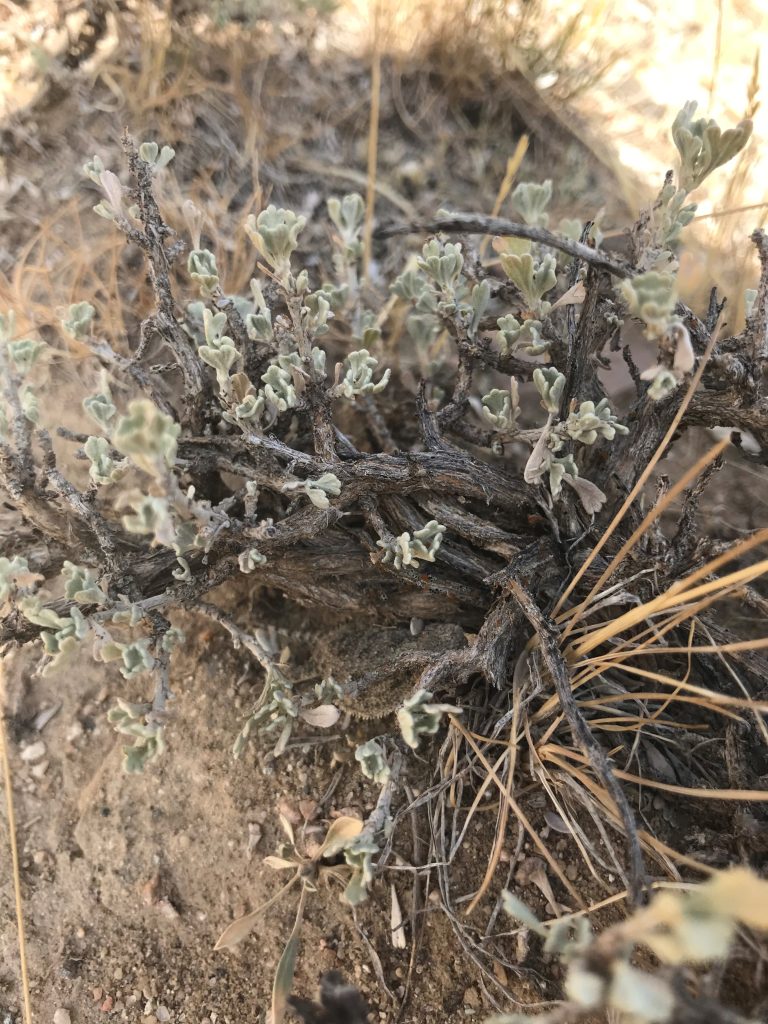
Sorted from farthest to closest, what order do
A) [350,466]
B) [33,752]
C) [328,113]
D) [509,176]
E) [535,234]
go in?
[328,113], [509,176], [33,752], [350,466], [535,234]

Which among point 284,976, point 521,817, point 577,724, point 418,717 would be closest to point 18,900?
point 284,976

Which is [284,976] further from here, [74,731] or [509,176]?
[509,176]

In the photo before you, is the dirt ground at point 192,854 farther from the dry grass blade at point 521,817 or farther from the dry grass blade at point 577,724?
the dry grass blade at point 577,724

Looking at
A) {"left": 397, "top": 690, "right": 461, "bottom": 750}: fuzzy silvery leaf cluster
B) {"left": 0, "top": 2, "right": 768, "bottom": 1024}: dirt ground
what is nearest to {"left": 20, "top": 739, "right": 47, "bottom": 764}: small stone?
{"left": 0, "top": 2, "right": 768, "bottom": 1024}: dirt ground

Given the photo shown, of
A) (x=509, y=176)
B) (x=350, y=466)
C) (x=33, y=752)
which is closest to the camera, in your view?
(x=350, y=466)

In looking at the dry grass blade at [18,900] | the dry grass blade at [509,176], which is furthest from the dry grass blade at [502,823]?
the dry grass blade at [509,176]

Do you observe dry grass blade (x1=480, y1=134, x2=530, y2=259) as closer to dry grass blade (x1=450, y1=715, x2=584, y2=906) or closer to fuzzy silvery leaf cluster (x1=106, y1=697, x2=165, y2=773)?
dry grass blade (x1=450, y1=715, x2=584, y2=906)
